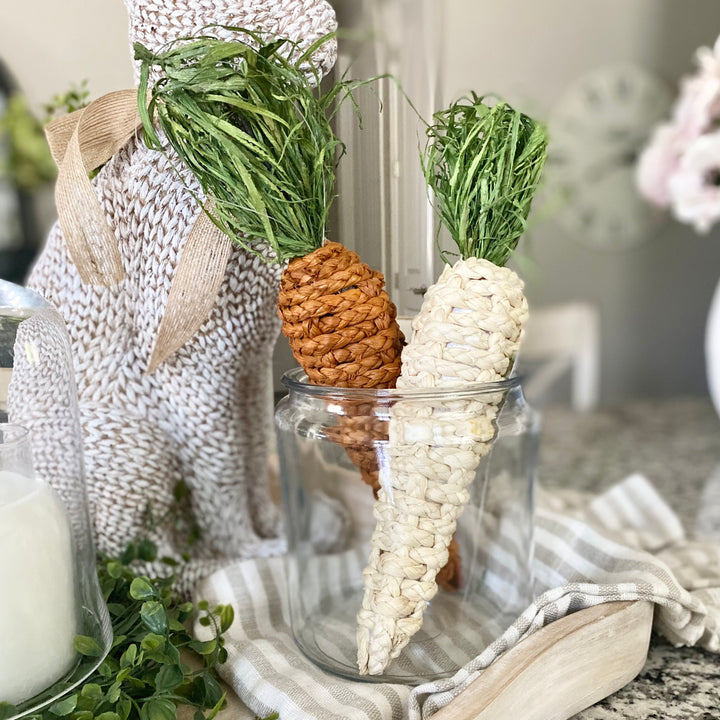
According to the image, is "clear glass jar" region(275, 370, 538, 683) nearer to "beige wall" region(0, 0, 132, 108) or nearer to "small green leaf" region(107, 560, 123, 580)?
"small green leaf" region(107, 560, 123, 580)

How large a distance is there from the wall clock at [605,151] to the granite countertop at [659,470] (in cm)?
78

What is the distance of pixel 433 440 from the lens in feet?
1.11

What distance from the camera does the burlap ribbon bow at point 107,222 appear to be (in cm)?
38

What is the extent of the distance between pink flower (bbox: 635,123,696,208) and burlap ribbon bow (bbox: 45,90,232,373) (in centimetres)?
55

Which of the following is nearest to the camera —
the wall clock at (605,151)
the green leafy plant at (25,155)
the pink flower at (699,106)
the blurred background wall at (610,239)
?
the pink flower at (699,106)

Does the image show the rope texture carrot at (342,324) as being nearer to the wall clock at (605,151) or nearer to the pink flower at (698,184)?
the pink flower at (698,184)

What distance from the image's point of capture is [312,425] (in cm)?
37

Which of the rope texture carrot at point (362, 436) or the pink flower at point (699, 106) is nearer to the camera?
the rope texture carrot at point (362, 436)

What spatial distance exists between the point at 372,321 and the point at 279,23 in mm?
155

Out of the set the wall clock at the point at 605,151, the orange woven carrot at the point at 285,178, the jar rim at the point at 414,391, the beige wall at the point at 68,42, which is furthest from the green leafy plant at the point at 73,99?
the wall clock at the point at 605,151

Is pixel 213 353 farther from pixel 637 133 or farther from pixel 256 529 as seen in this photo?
pixel 637 133

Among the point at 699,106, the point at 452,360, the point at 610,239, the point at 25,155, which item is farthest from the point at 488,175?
the point at 610,239

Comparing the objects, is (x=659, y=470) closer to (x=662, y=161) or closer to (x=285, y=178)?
(x=662, y=161)

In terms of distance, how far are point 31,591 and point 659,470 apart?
65cm
